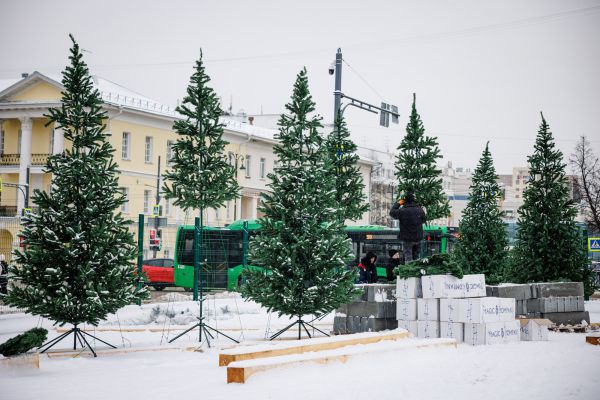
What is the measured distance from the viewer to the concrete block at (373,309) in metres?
16.6

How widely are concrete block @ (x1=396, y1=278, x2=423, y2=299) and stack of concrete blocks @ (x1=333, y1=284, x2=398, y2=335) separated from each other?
644mm

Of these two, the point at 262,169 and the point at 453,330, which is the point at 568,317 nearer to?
the point at 453,330

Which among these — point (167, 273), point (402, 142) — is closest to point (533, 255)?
point (402, 142)

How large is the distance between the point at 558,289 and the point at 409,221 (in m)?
5.35

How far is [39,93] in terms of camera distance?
5872cm

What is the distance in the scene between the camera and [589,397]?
9.34 m

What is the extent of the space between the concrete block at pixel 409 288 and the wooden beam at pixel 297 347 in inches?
50.9

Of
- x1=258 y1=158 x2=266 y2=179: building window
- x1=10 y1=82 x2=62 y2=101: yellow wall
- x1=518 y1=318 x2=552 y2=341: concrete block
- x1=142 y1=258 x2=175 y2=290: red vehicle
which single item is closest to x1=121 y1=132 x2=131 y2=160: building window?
x1=10 y1=82 x2=62 y2=101: yellow wall

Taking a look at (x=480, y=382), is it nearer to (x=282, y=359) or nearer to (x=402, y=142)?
(x=282, y=359)

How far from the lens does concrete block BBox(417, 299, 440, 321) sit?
15.6m

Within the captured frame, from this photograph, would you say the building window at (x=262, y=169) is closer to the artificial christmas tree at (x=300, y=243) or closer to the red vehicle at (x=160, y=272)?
the red vehicle at (x=160, y=272)

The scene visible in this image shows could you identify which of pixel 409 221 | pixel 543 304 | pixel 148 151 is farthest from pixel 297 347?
pixel 148 151

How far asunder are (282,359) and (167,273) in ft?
105

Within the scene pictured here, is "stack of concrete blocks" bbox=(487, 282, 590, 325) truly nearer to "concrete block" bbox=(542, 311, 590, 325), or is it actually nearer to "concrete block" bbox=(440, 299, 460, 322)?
"concrete block" bbox=(542, 311, 590, 325)
